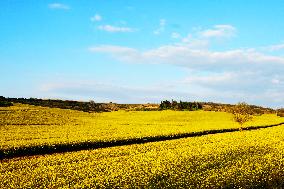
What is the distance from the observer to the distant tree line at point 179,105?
484 ft

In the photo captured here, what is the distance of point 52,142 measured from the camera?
42062 millimetres

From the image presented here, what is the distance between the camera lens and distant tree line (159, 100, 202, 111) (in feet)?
484

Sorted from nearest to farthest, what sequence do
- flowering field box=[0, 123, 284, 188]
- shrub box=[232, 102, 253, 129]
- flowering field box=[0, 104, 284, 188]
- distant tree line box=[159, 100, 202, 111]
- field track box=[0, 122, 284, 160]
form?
flowering field box=[0, 123, 284, 188] < flowering field box=[0, 104, 284, 188] < field track box=[0, 122, 284, 160] < shrub box=[232, 102, 253, 129] < distant tree line box=[159, 100, 202, 111]

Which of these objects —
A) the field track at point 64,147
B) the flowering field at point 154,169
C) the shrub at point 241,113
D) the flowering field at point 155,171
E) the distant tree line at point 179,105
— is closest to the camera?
the flowering field at point 155,171

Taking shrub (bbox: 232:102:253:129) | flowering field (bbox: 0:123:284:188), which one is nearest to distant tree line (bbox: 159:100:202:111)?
shrub (bbox: 232:102:253:129)

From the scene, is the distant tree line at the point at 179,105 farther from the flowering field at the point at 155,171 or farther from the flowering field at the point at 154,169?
the flowering field at the point at 155,171

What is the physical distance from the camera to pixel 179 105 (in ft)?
490

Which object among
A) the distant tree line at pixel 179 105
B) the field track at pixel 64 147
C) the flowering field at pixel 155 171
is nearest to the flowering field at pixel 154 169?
the flowering field at pixel 155 171

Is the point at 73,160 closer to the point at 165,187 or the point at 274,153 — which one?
the point at 165,187

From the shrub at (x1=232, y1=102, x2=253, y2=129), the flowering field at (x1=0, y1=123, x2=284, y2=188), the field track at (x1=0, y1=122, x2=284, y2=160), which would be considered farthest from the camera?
the shrub at (x1=232, y1=102, x2=253, y2=129)

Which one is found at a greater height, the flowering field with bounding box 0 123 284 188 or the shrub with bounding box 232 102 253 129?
the shrub with bounding box 232 102 253 129

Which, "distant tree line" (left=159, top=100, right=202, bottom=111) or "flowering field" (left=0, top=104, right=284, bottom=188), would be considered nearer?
"flowering field" (left=0, top=104, right=284, bottom=188)

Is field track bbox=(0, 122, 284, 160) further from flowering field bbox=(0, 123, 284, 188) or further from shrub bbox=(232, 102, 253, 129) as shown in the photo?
shrub bbox=(232, 102, 253, 129)

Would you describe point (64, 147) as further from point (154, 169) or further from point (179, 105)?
point (179, 105)
